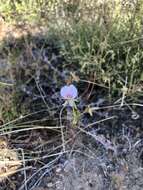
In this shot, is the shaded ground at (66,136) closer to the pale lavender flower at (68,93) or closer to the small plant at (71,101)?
the small plant at (71,101)

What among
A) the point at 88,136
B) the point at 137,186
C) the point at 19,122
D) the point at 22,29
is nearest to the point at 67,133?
the point at 88,136

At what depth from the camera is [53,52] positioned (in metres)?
2.29

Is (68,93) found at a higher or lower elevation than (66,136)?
higher

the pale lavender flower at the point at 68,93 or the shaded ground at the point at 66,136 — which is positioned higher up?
the pale lavender flower at the point at 68,93

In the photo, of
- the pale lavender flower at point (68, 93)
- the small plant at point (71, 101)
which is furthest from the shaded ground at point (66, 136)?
the pale lavender flower at point (68, 93)

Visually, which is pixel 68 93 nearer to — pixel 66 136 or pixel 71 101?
pixel 71 101

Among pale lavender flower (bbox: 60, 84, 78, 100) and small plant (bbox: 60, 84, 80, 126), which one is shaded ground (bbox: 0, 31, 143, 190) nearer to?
small plant (bbox: 60, 84, 80, 126)

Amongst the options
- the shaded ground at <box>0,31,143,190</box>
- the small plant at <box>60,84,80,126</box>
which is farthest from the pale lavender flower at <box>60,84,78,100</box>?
the shaded ground at <box>0,31,143,190</box>

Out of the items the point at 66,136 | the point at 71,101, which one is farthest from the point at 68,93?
the point at 66,136

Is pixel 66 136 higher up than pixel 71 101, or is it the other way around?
pixel 71 101

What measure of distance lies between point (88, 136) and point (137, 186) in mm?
287

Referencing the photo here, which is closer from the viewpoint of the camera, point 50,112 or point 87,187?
point 87,187

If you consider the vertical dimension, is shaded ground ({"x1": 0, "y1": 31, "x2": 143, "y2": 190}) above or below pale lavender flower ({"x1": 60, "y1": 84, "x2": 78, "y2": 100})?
below

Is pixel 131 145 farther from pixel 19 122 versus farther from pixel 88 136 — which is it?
pixel 19 122
